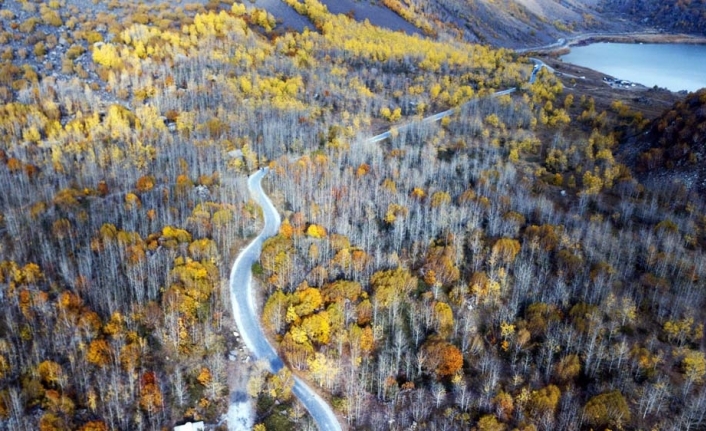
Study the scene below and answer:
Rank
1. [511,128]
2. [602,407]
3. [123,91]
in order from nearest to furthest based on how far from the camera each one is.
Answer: [602,407]
[123,91]
[511,128]

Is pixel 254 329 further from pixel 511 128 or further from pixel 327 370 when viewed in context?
pixel 511 128

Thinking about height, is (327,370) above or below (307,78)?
below

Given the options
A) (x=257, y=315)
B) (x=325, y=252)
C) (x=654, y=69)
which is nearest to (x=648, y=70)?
(x=654, y=69)

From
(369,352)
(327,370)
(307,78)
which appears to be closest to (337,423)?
(327,370)

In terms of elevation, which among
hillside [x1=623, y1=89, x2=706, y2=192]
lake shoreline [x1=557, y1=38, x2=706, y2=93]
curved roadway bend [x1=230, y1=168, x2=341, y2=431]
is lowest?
curved roadway bend [x1=230, y1=168, x2=341, y2=431]

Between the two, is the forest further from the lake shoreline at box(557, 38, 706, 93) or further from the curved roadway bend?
the lake shoreline at box(557, 38, 706, 93)

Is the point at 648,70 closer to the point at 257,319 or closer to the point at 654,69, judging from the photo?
the point at 654,69

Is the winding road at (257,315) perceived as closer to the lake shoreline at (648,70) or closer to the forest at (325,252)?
the forest at (325,252)

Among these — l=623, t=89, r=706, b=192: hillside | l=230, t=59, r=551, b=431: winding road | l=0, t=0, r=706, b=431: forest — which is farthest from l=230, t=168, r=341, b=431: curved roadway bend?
l=623, t=89, r=706, b=192: hillside
